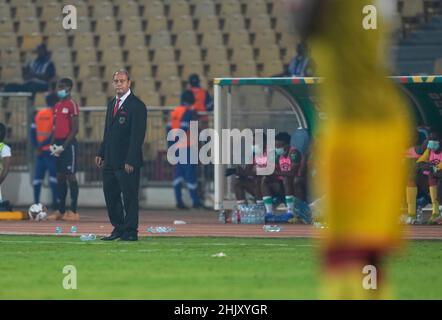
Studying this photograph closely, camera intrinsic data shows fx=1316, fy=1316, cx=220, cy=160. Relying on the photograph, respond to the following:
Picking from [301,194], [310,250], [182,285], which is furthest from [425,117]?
[182,285]

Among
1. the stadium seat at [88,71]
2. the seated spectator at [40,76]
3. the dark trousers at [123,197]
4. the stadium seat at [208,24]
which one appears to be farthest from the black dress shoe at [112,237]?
the stadium seat at [88,71]

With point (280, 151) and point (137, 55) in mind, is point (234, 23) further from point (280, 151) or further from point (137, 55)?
point (280, 151)

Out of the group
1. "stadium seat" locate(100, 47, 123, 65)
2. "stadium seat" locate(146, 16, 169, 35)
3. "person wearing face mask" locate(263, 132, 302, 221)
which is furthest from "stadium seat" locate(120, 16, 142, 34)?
"person wearing face mask" locate(263, 132, 302, 221)

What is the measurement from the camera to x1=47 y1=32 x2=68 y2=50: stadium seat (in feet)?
104

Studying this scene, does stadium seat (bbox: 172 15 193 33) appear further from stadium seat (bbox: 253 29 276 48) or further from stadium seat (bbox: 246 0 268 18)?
stadium seat (bbox: 253 29 276 48)

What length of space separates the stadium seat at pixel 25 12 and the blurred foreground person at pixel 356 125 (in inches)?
1132

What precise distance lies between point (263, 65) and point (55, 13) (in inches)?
250

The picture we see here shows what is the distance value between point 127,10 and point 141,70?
6.93ft

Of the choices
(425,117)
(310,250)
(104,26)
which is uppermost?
(104,26)

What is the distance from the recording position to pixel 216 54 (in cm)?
2958

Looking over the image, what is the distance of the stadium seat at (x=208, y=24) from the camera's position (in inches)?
1184
